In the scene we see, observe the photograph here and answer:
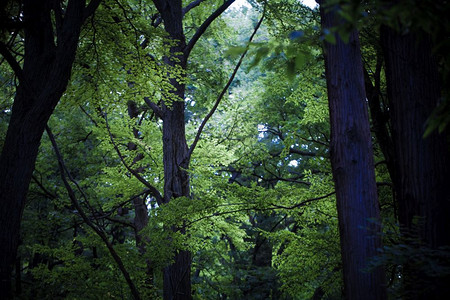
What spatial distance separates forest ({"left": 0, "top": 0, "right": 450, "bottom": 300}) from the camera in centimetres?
254

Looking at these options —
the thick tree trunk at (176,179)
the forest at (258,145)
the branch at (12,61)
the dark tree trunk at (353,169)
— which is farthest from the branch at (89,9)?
the dark tree trunk at (353,169)

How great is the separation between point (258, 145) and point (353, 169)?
705cm

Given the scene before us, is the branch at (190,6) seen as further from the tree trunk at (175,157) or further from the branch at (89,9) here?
the branch at (89,9)

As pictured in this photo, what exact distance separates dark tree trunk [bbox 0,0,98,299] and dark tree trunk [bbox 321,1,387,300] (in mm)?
2977

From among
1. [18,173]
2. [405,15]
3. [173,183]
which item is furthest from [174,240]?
[405,15]

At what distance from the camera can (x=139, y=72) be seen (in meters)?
5.62

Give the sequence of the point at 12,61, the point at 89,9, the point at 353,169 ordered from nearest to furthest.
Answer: the point at 353,169
the point at 12,61
the point at 89,9

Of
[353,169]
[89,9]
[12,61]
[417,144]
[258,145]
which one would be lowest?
[353,169]

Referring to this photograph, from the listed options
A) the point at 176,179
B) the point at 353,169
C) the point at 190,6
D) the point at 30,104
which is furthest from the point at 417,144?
the point at 190,6

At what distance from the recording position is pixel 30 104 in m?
3.91

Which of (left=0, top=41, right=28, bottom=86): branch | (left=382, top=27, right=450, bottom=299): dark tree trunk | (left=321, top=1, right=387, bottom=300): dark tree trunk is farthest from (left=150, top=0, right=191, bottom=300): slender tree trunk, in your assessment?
(left=382, top=27, right=450, bottom=299): dark tree trunk

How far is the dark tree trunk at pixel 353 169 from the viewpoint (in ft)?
10.3

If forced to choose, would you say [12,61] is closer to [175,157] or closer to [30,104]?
[30,104]

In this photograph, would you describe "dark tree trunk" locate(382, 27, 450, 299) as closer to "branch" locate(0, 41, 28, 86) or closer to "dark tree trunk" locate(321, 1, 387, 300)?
"dark tree trunk" locate(321, 1, 387, 300)
